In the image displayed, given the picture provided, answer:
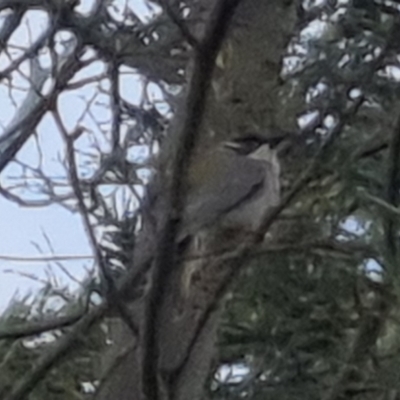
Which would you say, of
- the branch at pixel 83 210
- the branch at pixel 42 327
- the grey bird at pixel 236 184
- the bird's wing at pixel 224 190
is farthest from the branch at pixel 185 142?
the grey bird at pixel 236 184

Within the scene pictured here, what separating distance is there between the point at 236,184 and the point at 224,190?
0.47 ft

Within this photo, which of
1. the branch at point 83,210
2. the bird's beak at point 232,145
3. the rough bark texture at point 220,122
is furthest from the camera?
the bird's beak at point 232,145

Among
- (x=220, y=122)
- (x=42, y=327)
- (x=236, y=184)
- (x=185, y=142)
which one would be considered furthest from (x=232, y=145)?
(x=185, y=142)

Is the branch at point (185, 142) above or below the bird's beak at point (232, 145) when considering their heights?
below

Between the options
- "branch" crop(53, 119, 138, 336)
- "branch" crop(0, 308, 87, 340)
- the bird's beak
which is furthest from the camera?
the bird's beak

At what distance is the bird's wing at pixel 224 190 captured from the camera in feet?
8.21

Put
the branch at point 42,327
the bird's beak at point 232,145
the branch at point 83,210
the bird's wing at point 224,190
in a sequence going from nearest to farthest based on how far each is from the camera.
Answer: the branch at point 83,210
the branch at point 42,327
the bird's wing at point 224,190
the bird's beak at point 232,145

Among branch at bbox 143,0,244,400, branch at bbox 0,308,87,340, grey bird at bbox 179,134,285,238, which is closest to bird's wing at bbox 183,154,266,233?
grey bird at bbox 179,134,285,238

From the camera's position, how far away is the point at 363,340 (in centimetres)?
220

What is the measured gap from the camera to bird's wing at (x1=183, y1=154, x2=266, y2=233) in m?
2.50

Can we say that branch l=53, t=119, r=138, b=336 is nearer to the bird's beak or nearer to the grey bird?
the grey bird

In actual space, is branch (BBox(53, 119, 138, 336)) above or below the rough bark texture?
below

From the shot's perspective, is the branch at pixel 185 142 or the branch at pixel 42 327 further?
the branch at pixel 42 327

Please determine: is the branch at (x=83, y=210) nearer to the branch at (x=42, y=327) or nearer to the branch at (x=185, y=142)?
the branch at (x=185, y=142)
